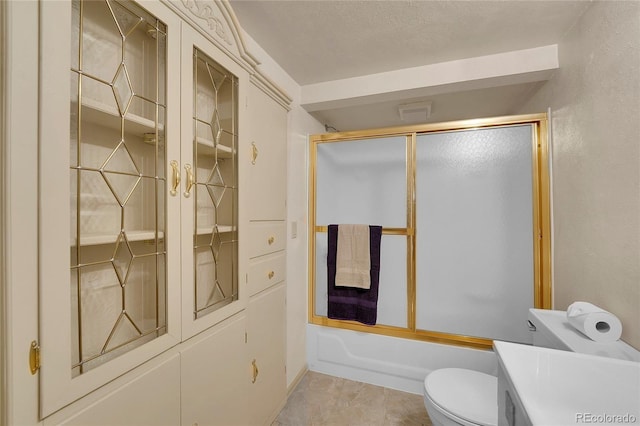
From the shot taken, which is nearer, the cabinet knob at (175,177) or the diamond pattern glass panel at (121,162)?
the diamond pattern glass panel at (121,162)

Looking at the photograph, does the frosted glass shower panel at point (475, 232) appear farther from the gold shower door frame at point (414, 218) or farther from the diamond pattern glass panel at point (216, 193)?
the diamond pattern glass panel at point (216, 193)

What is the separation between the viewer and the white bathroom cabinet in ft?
2.10

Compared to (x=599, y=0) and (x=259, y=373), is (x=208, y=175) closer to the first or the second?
(x=259, y=373)

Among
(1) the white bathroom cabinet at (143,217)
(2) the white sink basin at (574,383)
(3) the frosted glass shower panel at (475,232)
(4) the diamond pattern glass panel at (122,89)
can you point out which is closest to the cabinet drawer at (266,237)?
(1) the white bathroom cabinet at (143,217)

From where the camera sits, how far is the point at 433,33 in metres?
1.62

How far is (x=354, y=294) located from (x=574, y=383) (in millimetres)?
1497

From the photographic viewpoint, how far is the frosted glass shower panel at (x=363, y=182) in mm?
2145

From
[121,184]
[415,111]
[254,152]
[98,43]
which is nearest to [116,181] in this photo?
[121,184]

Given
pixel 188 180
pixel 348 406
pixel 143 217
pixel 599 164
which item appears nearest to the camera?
pixel 143 217

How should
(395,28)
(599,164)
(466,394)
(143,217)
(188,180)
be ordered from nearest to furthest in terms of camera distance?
(143,217) < (188,180) < (599,164) < (466,394) < (395,28)

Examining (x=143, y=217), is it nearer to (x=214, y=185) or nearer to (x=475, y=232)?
(x=214, y=185)

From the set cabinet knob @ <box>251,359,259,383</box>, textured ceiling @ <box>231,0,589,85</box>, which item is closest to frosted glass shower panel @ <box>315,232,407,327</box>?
cabinet knob @ <box>251,359,259,383</box>

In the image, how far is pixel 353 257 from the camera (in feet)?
7.20

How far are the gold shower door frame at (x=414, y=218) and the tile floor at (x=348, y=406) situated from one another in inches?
16.1
